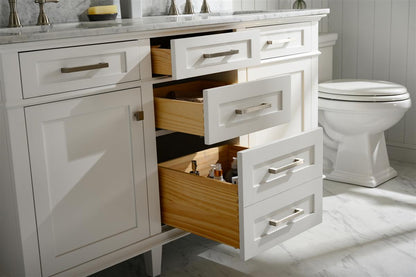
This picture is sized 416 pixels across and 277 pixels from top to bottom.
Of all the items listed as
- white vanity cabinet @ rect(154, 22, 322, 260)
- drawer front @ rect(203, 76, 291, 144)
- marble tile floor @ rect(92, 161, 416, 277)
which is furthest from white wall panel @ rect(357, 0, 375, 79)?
drawer front @ rect(203, 76, 291, 144)

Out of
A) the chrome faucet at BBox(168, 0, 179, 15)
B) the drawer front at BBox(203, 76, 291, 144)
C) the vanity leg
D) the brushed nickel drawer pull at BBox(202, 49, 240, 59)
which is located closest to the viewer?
the drawer front at BBox(203, 76, 291, 144)

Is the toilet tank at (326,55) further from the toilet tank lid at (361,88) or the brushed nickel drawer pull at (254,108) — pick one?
the brushed nickel drawer pull at (254,108)

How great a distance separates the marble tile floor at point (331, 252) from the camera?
6.25 feet

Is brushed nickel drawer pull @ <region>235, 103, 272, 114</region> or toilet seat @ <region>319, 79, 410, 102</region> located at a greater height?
brushed nickel drawer pull @ <region>235, 103, 272, 114</region>

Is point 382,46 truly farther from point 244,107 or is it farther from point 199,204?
point 199,204

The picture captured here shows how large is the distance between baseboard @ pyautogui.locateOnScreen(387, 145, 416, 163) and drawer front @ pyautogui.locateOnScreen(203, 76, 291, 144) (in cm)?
145

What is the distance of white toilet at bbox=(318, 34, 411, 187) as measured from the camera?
8.50ft

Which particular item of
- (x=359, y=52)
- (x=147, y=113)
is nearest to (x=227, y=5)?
(x=359, y=52)

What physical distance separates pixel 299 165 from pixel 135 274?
643 mm

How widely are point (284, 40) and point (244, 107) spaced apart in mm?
490

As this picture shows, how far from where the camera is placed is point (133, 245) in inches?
68.9

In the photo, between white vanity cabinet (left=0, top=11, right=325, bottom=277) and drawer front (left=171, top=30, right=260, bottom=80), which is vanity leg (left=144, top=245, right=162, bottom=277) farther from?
drawer front (left=171, top=30, right=260, bottom=80)

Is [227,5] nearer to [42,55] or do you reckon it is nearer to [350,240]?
[350,240]

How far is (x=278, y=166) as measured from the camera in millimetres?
1706
